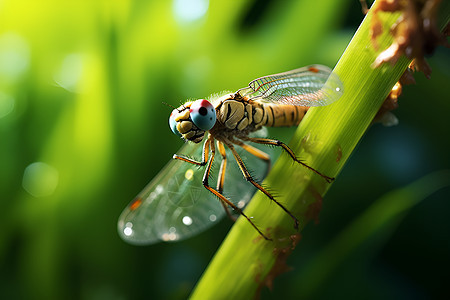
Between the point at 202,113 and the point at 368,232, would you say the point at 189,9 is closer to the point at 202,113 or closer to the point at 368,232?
the point at 202,113

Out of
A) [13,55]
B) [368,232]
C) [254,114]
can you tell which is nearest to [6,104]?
[13,55]

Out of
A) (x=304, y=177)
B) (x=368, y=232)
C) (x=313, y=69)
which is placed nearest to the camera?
(x=304, y=177)

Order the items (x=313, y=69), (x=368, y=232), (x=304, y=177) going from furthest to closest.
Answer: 1. (x=368, y=232)
2. (x=313, y=69)
3. (x=304, y=177)

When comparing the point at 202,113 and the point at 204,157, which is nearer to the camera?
the point at 202,113

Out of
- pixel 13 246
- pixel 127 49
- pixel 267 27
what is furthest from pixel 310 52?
pixel 13 246

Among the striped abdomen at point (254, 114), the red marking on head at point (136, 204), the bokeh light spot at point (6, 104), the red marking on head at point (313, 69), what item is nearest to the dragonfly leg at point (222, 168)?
the striped abdomen at point (254, 114)

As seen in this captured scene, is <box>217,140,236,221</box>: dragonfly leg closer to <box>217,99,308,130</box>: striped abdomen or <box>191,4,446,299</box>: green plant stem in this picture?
<box>217,99,308,130</box>: striped abdomen

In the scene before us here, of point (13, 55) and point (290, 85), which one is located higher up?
point (290, 85)
